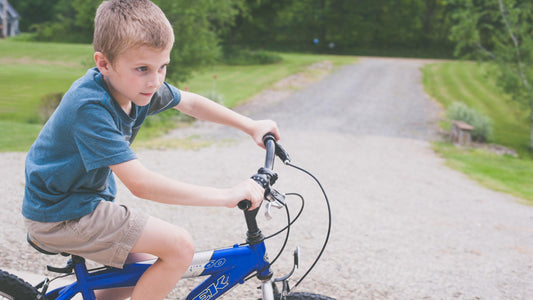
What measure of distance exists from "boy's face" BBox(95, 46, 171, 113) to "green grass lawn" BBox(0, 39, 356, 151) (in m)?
7.05

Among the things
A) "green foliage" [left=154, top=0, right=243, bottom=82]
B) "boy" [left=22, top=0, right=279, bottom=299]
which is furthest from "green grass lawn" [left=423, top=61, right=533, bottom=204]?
"boy" [left=22, top=0, right=279, bottom=299]

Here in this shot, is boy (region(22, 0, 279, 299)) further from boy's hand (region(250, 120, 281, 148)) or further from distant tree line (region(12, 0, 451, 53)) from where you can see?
distant tree line (region(12, 0, 451, 53))

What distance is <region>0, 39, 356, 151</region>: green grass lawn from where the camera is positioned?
9547 millimetres

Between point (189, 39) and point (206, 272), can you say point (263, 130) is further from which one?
point (189, 39)

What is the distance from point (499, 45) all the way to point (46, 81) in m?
12.2

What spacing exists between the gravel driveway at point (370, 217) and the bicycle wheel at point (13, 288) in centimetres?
140

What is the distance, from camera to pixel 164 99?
2189 mm

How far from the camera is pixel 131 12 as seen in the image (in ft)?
5.42

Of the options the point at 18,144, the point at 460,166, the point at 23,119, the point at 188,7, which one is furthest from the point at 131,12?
the point at 188,7

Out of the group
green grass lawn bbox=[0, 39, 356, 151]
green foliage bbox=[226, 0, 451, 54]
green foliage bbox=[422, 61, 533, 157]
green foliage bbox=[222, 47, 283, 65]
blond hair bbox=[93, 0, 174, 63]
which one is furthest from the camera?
green foliage bbox=[226, 0, 451, 54]

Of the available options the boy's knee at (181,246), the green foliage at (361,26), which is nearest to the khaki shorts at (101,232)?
the boy's knee at (181,246)

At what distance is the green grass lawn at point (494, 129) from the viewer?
883 cm

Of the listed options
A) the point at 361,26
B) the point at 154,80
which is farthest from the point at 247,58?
the point at 154,80

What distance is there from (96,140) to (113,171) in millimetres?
184
